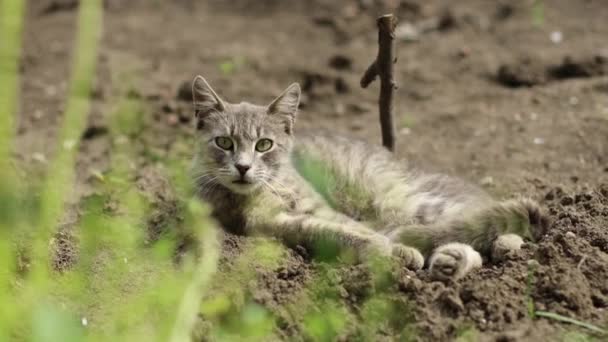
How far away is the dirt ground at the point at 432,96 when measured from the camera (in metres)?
3.05

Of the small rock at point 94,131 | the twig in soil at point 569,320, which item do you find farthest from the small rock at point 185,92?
the twig in soil at point 569,320

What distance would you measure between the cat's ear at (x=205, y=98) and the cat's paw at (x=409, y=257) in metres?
1.35

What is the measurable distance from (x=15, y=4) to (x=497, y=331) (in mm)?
2137

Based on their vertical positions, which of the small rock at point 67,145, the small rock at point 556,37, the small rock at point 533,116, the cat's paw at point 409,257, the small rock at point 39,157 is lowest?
the small rock at point 39,157

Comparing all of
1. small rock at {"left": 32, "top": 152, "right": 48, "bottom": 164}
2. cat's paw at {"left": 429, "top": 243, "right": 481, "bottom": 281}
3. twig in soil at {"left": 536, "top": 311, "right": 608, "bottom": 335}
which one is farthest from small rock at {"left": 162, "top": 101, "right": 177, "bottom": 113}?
twig in soil at {"left": 536, "top": 311, "right": 608, "bottom": 335}

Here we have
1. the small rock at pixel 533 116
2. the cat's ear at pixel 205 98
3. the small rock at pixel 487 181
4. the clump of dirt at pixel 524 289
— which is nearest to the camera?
the clump of dirt at pixel 524 289

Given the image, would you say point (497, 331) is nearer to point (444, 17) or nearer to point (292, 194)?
point (292, 194)

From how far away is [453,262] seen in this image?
10.5 ft

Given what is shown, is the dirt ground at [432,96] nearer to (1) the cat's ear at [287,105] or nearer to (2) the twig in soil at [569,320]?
(2) the twig in soil at [569,320]

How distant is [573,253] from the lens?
320cm

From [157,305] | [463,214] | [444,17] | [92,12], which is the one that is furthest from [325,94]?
[92,12]

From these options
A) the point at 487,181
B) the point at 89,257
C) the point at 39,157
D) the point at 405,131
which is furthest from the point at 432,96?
the point at 89,257

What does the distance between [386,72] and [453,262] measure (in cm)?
145

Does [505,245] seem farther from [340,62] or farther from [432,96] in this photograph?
[340,62]
